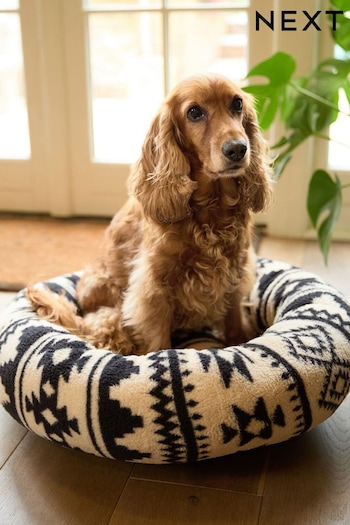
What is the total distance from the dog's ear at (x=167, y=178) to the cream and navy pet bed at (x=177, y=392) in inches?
14.4

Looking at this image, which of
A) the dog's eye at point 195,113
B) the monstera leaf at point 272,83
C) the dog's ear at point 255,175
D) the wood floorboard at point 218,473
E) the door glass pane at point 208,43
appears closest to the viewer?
the wood floorboard at point 218,473

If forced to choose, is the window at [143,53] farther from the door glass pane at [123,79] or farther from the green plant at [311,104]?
the green plant at [311,104]

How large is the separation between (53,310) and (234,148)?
0.69 metres

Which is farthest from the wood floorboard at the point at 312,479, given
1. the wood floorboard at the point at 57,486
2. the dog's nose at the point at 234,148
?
the dog's nose at the point at 234,148

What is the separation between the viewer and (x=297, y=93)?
2.42 m

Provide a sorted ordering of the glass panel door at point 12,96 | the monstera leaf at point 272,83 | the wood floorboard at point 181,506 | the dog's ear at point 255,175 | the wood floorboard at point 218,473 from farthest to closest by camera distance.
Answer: the glass panel door at point 12,96
the monstera leaf at point 272,83
the dog's ear at point 255,175
the wood floorboard at point 218,473
the wood floorboard at point 181,506

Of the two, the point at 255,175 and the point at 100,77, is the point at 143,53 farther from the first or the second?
the point at 255,175

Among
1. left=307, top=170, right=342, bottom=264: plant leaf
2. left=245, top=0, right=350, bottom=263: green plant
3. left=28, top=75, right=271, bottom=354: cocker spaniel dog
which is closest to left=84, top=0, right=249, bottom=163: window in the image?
left=245, top=0, right=350, bottom=263: green plant

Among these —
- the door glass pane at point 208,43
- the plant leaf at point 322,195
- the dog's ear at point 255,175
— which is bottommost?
the plant leaf at point 322,195

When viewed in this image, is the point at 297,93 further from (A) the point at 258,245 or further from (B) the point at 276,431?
Answer: (B) the point at 276,431

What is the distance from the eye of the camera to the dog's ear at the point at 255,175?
1.90 m

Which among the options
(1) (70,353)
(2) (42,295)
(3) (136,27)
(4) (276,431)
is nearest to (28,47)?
(3) (136,27)

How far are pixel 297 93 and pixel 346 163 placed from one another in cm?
70

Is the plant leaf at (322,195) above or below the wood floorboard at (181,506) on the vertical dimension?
above
